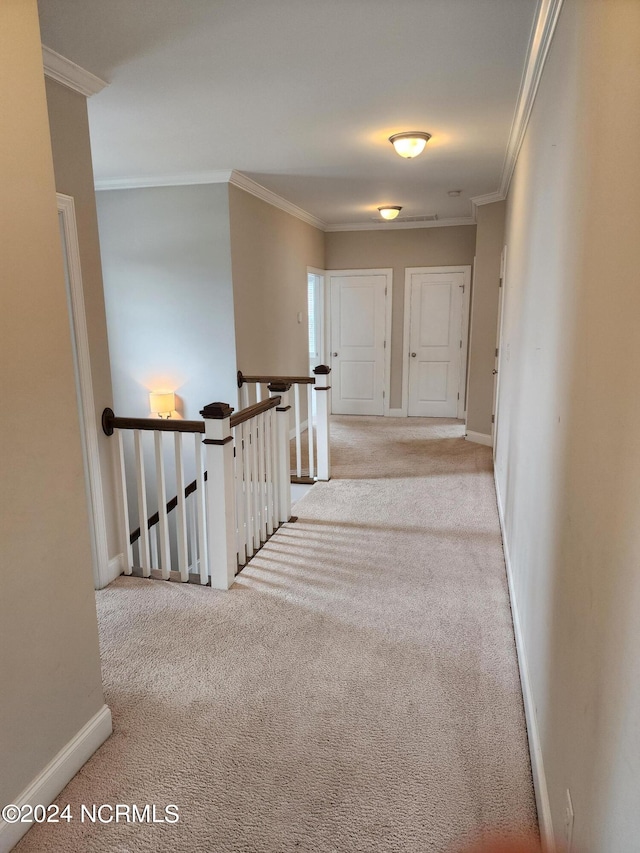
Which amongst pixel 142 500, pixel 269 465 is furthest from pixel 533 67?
pixel 142 500

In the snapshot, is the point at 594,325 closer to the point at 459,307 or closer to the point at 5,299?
the point at 5,299

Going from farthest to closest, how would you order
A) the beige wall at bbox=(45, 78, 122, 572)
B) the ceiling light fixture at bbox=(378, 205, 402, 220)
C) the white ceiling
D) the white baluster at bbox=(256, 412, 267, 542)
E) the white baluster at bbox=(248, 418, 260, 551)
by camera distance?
the ceiling light fixture at bbox=(378, 205, 402, 220)
the white baluster at bbox=(256, 412, 267, 542)
the white baluster at bbox=(248, 418, 260, 551)
the beige wall at bbox=(45, 78, 122, 572)
the white ceiling

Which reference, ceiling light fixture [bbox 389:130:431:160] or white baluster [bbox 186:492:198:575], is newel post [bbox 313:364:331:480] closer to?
white baluster [bbox 186:492:198:575]

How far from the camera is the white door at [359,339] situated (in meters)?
7.39

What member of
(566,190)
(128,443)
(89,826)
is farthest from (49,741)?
(128,443)

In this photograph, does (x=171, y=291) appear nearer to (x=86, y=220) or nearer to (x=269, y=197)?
(x=269, y=197)

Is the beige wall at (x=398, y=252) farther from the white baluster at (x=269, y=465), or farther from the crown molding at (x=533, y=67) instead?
the white baluster at (x=269, y=465)

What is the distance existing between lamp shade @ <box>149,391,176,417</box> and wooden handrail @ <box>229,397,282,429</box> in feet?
5.44

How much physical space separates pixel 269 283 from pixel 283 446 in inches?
93.5

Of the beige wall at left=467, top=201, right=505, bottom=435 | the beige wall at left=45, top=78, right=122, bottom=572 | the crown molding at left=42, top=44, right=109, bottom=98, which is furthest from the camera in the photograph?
the beige wall at left=467, top=201, right=505, bottom=435

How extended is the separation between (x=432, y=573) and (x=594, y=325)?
2.09 m

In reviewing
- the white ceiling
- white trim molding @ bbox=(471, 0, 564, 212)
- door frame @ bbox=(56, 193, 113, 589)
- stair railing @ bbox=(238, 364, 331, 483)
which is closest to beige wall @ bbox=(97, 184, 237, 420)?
stair railing @ bbox=(238, 364, 331, 483)

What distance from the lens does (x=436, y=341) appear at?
7262 mm

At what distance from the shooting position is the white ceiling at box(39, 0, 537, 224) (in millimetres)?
2117
